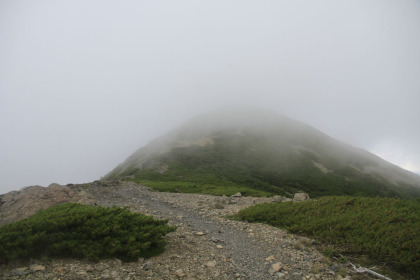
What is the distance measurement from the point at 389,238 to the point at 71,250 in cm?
1440

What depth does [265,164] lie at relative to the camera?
102812 millimetres

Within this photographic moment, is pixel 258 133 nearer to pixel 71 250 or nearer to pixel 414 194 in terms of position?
pixel 414 194

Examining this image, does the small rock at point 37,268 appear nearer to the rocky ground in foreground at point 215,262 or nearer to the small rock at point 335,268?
the rocky ground in foreground at point 215,262

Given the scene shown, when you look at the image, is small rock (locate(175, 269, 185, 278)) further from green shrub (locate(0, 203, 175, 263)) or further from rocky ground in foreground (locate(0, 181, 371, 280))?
green shrub (locate(0, 203, 175, 263))

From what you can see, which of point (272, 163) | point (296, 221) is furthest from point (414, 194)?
point (296, 221)

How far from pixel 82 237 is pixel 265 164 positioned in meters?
99.2

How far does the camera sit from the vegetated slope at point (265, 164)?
76750 millimetres

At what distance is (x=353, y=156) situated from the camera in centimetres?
12156

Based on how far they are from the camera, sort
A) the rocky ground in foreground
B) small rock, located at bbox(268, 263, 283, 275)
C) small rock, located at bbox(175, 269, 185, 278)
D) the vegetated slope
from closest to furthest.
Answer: the rocky ground in foreground → small rock, located at bbox(175, 269, 185, 278) → small rock, located at bbox(268, 263, 283, 275) → the vegetated slope

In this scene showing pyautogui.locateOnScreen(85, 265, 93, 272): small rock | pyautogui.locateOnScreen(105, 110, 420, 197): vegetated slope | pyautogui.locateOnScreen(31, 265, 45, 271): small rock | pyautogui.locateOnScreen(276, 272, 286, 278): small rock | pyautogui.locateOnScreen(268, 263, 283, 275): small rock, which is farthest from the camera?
pyautogui.locateOnScreen(105, 110, 420, 197): vegetated slope

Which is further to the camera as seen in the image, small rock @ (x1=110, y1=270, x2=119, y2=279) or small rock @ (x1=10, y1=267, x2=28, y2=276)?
small rock @ (x1=110, y1=270, x2=119, y2=279)

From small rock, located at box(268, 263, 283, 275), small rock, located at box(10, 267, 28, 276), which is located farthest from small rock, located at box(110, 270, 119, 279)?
small rock, located at box(268, 263, 283, 275)

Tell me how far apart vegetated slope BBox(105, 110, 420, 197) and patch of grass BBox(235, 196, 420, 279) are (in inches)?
1119

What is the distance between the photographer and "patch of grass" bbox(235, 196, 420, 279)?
960 centimetres
